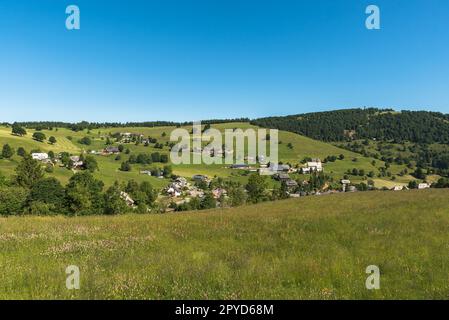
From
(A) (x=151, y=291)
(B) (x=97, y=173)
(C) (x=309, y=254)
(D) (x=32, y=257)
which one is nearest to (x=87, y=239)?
(D) (x=32, y=257)

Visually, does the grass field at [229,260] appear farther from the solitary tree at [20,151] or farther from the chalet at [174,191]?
the solitary tree at [20,151]

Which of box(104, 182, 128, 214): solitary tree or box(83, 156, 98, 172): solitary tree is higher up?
box(83, 156, 98, 172): solitary tree

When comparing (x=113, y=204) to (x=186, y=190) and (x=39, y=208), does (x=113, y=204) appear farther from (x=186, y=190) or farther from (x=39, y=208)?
(x=186, y=190)

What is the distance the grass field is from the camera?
885 cm

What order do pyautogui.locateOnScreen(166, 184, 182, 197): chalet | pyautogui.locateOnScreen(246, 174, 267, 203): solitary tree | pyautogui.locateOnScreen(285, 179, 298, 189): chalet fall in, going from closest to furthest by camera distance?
pyautogui.locateOnScreen(246, 174, 267, 203): solitary tree, pyautogui.locateOnScreen(166, 184, 182, 197): chalet, pyautogui.locateOnScreen(285, 179, 298, 189): chalet

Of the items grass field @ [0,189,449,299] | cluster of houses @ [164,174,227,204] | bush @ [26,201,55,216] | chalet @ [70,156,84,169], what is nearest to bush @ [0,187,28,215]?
bush @ [26,201,55,216]

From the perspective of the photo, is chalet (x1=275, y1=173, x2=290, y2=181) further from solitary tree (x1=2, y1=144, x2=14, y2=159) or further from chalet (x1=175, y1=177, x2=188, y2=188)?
solitary tree (x1=2, y1=144, x2=14, y2=159)

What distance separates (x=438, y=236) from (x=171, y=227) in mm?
12097

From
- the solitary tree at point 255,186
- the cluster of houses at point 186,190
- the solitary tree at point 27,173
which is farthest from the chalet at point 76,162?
the solitary tree at point 255,186

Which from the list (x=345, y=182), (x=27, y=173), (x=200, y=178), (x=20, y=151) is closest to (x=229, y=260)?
(x=27, y=173)

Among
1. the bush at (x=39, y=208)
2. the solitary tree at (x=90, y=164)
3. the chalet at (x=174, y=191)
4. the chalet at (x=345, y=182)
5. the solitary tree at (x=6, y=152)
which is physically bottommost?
the chalet at (x=174, y=191)

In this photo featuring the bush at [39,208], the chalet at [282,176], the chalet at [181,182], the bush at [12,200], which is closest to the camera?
the bush at [39,208]

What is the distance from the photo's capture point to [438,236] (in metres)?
15.0

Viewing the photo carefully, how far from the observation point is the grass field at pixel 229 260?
8852mm
